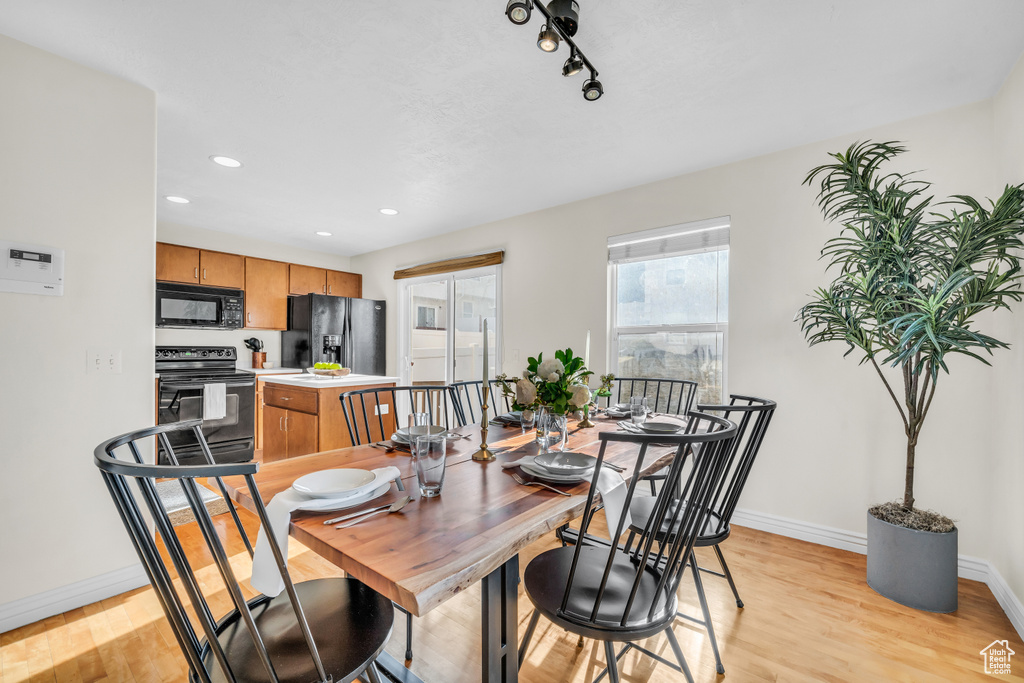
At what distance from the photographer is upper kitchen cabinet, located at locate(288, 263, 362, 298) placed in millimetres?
5189

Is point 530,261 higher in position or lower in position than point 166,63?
lower

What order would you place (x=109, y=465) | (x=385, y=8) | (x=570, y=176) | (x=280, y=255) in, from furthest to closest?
1. (x=280, y=255)
2. (x=570, y=176)
3. (x=385, y=8)
4. (x=109, y=465)

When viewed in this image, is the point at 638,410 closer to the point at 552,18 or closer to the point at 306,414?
the point at 552,18

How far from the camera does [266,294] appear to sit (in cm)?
494

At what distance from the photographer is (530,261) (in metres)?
4.02

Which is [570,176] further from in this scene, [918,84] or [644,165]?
[918,84]

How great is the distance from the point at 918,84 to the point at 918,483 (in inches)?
76.0

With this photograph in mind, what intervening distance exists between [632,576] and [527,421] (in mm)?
836

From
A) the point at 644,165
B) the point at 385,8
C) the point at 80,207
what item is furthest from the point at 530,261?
the point at 80,207

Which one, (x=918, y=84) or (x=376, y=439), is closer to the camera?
(x=918, y=84)

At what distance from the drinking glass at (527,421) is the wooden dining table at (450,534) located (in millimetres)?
433

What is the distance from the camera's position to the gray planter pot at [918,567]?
76.1 inches

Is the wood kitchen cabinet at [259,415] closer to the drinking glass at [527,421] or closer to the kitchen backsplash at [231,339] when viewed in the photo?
the kitchen backsplash at [231,339]

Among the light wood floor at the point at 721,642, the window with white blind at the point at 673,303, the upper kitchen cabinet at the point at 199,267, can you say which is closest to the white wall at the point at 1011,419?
the light wood floor at the point at 721,642
